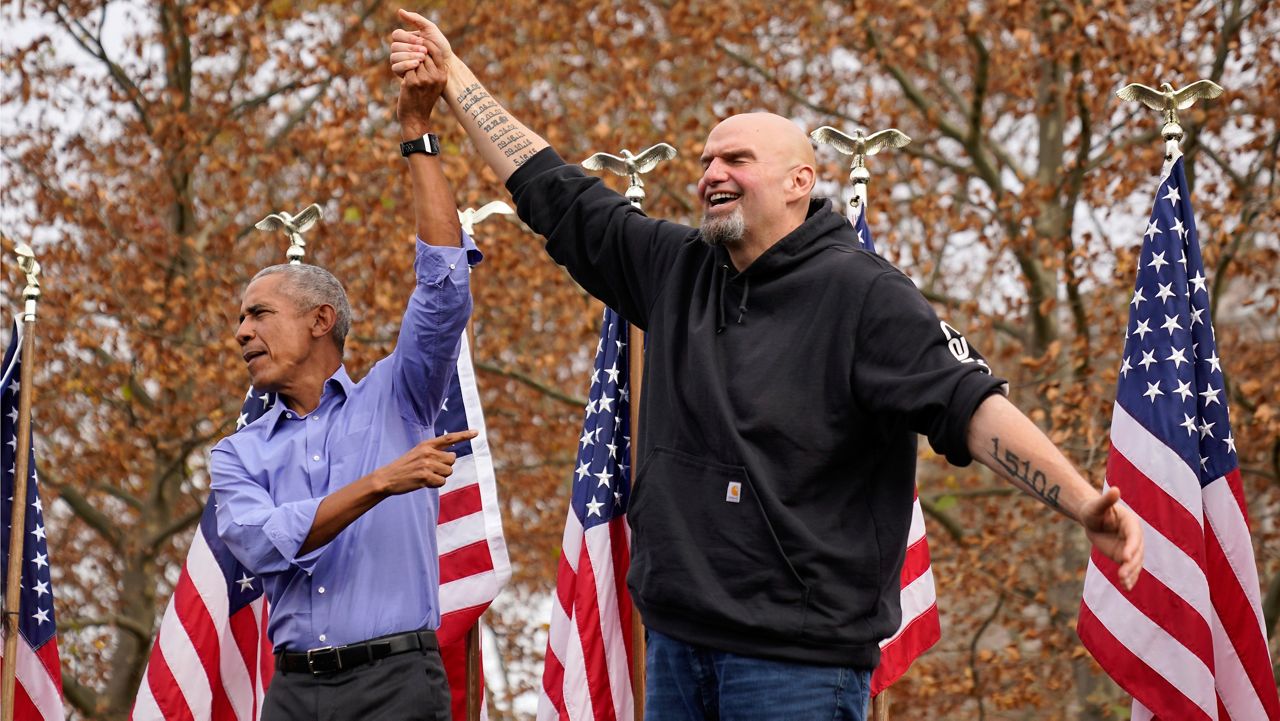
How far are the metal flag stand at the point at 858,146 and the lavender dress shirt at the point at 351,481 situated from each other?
1.85 meters

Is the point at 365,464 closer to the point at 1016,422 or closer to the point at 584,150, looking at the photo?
the point at 1016,422

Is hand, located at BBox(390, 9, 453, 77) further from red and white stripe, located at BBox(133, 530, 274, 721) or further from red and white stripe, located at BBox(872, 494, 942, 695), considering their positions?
red and white stripe, located at BBox(133, 530, 274, 721)

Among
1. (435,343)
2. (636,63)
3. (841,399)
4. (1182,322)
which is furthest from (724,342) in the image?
(636,63)

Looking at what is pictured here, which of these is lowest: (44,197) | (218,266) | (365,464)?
(365,464)

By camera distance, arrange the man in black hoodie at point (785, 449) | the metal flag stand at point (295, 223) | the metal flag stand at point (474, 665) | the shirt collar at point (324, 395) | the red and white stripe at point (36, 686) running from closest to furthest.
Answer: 1. the man in black hoodie at point (785, 449)
2. the shirt collar at point (324, 395)
3. the metal flag stand at point (474, 665)
4. the metal flag stand at point (295, 223)
5. the red and white stripe at point (36, 686)

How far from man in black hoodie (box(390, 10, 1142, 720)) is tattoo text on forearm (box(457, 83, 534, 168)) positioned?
Result: 0.70 meters

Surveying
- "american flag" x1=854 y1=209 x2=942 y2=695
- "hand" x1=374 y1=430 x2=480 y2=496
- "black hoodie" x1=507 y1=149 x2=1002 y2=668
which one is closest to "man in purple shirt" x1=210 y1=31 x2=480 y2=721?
"hand" x1=374 y1=430 x2=480 y2=496

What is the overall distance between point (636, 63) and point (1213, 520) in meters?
7.40

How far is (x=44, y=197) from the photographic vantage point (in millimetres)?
12773

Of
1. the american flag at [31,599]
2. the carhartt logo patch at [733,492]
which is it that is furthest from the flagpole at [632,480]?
the carhartt logo patch at [733,492]

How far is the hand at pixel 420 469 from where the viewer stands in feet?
13.2

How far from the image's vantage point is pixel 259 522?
430 centimetres

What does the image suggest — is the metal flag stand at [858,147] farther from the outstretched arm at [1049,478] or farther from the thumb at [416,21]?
the outstretched arm at [1049,478]

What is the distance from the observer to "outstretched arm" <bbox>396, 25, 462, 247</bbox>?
425cm
